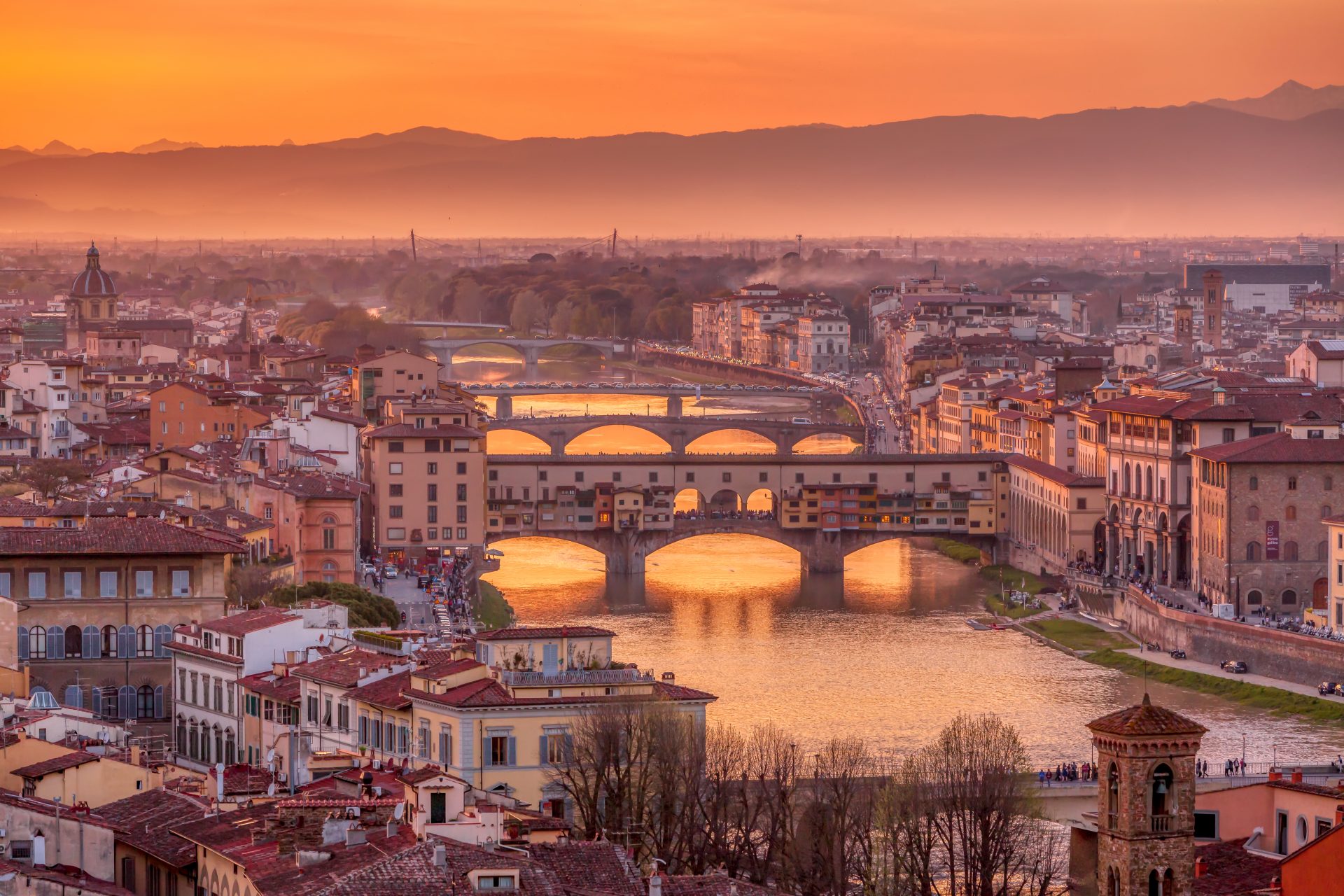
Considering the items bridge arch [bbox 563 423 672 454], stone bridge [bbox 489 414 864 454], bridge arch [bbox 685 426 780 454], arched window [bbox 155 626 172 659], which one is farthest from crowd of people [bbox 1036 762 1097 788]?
bridge arch [bbox 685 426 780 454]

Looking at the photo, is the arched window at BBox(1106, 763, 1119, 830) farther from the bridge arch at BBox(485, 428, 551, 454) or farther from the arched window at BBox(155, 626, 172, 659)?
the bridge arch at BBox(485, 428, 551, 454)

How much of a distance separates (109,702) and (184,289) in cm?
11694

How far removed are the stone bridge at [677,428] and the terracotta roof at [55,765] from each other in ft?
A: 135

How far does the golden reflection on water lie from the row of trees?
6142mm

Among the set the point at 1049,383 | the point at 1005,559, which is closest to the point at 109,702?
the point at 1005,559

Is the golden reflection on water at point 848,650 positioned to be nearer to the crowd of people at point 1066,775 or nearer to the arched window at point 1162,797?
the crowd of people at point 1066,775

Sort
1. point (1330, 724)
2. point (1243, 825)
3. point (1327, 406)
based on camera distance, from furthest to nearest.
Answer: point (1327, 406) → point (1330, 724) → point (1243, 825)

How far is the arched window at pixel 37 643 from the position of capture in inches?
892

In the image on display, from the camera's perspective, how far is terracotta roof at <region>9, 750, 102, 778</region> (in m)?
15.9

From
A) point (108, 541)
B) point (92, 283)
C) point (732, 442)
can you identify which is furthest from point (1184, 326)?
point (108, 541)

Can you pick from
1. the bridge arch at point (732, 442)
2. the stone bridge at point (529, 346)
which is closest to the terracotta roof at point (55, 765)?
the bridge arch at point (732, 442)

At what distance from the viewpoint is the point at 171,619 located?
2306 cm

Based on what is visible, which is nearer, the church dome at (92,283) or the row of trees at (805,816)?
the row of trees at (805,816)

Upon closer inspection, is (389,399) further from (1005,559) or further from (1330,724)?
(1330,724)
